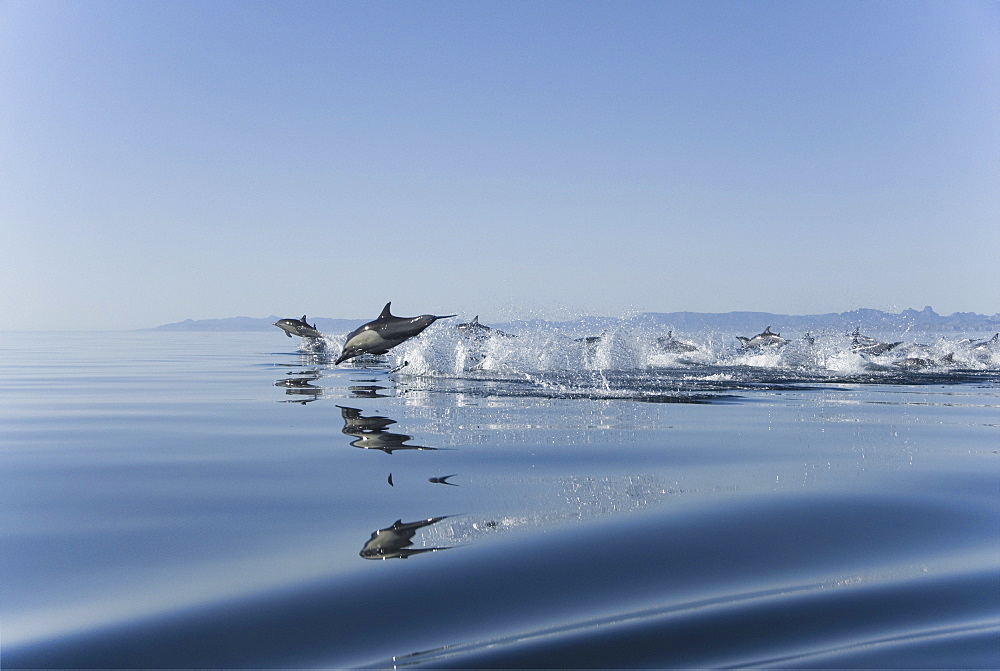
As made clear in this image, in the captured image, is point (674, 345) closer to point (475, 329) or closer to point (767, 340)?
point (767, 340)

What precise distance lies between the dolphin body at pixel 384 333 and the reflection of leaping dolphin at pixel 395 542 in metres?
10.9

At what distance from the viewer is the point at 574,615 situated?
3473 millimetres

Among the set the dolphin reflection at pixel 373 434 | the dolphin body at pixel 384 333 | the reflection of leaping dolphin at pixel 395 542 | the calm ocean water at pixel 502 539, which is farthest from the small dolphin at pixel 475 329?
the reflection of leaping dolphin at pixel 395 542

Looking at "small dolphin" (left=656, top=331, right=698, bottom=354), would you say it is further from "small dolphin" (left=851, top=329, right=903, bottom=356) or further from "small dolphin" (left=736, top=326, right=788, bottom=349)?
"small dolphin" (left=851, top=329, right=903, bottom=356)

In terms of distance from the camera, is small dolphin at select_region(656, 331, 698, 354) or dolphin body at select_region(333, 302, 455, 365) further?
small dolphin at select_region(656, 331, 698, 354)

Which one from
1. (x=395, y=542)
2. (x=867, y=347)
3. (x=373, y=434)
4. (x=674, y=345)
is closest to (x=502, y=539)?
(x=395, y=542)

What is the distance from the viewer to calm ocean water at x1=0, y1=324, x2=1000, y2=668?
3.20 m

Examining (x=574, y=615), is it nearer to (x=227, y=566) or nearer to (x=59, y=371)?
(x=227, y=566)

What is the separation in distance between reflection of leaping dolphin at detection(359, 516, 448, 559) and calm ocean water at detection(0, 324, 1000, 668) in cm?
3

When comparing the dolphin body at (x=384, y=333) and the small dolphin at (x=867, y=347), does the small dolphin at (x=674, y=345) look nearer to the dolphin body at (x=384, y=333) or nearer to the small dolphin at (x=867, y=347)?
the small dolphin at (x=867, y=347)

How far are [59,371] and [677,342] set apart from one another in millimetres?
20134

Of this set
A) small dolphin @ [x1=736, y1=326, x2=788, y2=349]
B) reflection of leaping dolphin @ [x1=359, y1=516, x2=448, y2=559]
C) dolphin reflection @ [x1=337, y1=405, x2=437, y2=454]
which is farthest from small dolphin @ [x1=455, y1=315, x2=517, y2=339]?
reflection of leaping dolphin @ [x1=359, y1=516, x2=448, y2=559]

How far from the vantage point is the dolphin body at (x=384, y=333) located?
53.9ft

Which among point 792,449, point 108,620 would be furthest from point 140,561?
point 792,449
